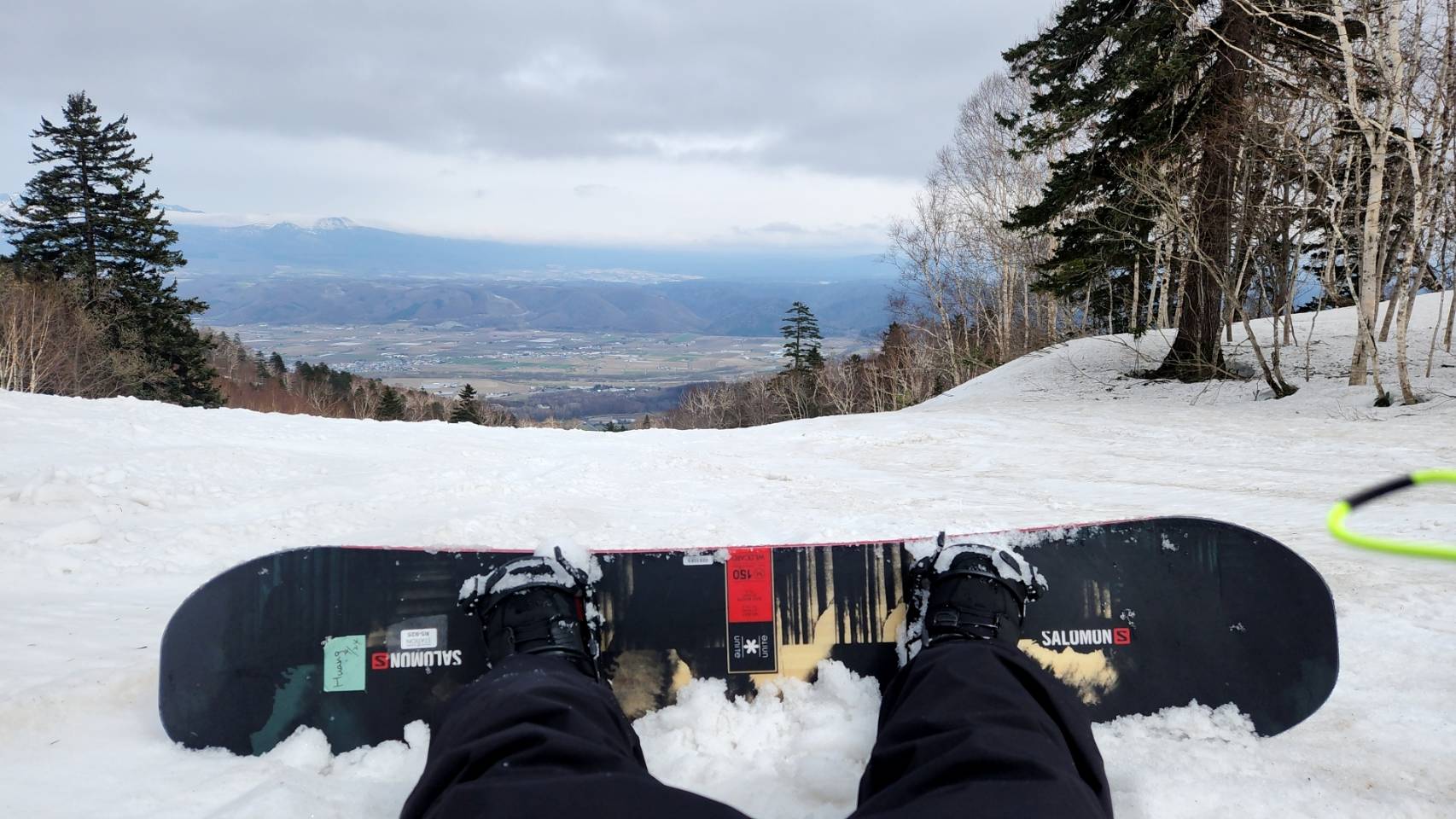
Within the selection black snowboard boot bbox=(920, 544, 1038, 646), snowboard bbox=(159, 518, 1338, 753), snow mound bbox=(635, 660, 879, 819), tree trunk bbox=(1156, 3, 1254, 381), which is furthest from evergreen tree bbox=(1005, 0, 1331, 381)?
snow mound bbox=(635, 660, 879, 819)

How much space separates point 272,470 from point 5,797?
14.8 ft

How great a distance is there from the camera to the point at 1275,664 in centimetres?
218

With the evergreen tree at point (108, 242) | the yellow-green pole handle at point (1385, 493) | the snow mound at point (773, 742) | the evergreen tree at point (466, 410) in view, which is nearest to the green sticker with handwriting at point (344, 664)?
the snow mound at point (773, 742)

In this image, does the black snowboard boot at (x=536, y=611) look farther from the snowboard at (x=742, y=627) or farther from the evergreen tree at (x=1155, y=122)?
the evergreen tree at (x=1155, y=122)

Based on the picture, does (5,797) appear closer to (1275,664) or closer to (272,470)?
(1275,664)

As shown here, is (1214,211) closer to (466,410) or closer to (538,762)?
(538,762)

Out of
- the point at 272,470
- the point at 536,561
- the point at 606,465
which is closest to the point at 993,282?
the point at 606,465

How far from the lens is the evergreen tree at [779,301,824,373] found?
39594mm

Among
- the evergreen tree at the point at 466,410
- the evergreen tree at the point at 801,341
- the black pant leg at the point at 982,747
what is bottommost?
the evergreen tree at the point at 466,410

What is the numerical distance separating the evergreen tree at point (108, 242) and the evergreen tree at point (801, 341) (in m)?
26.3

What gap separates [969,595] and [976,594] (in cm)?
3

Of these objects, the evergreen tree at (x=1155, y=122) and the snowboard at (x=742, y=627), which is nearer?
the snowboard at (x=742, y=627)

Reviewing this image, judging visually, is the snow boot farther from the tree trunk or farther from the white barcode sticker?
the tree trunk

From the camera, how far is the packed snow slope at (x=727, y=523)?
1.95 m
